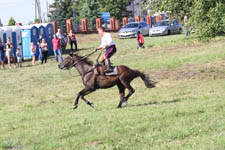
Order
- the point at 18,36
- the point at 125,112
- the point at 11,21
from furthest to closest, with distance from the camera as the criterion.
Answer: the point at 11,21
the point at 18,36
the point at 125,112

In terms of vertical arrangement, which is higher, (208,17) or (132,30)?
(208,17)

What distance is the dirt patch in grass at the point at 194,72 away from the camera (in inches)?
826

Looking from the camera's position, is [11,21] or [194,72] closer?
[194,72]

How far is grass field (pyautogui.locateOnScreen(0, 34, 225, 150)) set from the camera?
28.7 ft

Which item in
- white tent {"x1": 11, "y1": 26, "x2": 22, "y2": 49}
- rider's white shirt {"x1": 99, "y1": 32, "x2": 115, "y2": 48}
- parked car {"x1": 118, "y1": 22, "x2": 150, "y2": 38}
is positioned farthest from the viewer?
parked car {"x1": 118, "y1": 22, "x2": 150, "y2": 38}

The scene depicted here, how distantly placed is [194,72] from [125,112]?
33.9 feet

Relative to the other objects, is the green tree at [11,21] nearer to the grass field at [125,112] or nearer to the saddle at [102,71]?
the grass field at [125,112]

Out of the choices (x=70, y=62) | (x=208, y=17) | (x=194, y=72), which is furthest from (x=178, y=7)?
(x=70, y=62)

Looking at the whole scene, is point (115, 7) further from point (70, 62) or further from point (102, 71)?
point (102, 71)

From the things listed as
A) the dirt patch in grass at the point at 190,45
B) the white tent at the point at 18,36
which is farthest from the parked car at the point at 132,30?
the white tent at the point at 18,36

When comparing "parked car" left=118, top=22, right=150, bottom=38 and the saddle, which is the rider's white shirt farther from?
"parked car" left=118, top=22, right=150, bottom=38

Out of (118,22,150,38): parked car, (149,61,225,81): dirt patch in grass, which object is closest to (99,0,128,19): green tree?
(118,22,150,38): parked car

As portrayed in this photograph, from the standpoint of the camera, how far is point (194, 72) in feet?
71.7

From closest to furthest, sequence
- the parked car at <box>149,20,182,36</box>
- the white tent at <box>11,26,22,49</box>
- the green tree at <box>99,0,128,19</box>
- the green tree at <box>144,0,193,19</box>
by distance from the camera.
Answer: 1. the green tree at <box>144,0,193,19</box>
2. the white tent at <box>11,26,22,49</box>
3. the parked car at <box>149,20,182,36</box>
4. the green tree at <box>99,0,128,19</box>
